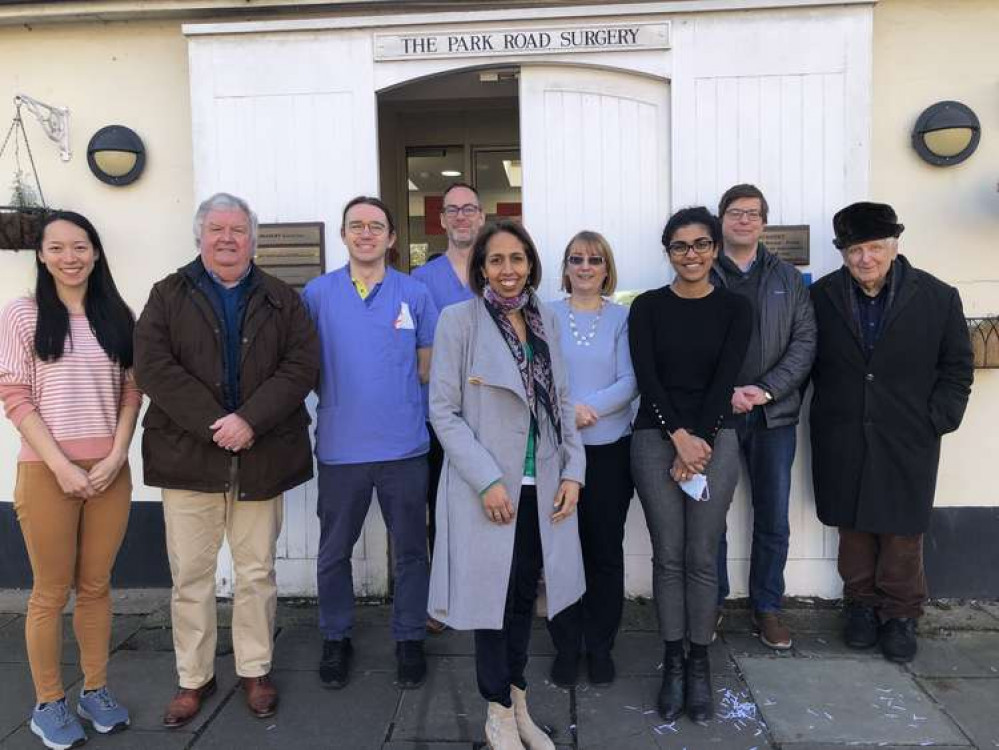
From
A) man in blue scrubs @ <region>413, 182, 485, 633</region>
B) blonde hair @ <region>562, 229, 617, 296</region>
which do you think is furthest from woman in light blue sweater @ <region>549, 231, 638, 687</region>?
man in blue scrubs @ <region>413, 182, 485, 633</region>

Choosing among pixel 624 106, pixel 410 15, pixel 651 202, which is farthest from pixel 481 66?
pixel 651 202

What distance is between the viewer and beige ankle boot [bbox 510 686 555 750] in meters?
2.78

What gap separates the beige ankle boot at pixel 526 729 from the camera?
278 cm

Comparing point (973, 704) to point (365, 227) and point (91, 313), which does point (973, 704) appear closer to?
point (365, 227)

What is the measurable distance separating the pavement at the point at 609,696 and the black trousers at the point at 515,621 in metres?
0.38

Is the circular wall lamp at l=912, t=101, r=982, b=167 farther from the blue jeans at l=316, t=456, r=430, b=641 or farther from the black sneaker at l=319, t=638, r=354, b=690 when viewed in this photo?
the black sneaker at l=319, t=638, r=354, b=690

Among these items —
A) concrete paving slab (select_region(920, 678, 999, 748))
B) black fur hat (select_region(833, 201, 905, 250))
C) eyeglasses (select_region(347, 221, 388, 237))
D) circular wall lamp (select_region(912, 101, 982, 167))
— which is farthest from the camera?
circular wall lamp (select_region(912, 101, 982, 167))

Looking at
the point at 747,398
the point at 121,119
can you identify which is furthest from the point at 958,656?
the point at 121,119

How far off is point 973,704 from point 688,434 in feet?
5.60

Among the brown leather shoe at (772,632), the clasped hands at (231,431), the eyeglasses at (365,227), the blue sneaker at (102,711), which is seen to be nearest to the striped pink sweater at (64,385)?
the clasped hands at (231,431)

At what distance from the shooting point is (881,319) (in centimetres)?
351

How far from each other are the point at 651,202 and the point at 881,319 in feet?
4.38

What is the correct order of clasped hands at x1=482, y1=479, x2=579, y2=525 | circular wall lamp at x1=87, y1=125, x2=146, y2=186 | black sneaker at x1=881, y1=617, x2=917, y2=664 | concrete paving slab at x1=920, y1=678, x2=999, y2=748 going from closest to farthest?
clasped hands at x1=482, y1=479, x2=579, y2=525 < concrete paving slab at x1=920, y1=678, x2=999, y2=748 < black sneaker at x1=881, y1=617, x2=917, y2=664 < circular wall lamp at x1=87, y1=125, x2=146, y2=186

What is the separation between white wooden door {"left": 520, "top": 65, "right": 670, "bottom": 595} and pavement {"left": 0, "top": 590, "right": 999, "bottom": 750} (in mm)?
2027
